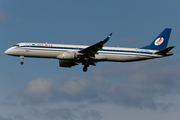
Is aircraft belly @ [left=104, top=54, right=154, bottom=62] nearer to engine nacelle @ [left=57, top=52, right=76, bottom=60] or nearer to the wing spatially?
the wing

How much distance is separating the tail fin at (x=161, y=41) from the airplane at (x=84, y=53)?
1.54 m

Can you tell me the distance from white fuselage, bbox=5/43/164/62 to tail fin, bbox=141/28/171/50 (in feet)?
13.1

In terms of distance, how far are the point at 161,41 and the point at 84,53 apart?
15311 mm

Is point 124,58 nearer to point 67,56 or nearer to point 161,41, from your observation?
point 161,41

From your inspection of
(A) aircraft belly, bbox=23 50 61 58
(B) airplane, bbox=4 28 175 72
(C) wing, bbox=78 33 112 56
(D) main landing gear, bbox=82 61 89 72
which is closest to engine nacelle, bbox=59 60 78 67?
(B) airplane, bbox=4 28 175 72

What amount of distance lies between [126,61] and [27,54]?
54.9ft

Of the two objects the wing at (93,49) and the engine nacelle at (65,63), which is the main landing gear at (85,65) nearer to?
the wing at (93,49)

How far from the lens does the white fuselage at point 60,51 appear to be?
177 ft

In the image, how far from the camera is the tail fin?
5878 cm

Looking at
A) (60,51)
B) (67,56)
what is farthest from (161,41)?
(60,51)

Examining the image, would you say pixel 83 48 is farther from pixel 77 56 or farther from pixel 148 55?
pixel 148 55

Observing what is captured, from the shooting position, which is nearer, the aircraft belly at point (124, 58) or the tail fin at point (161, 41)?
the aircraft belly at point (124, 58)

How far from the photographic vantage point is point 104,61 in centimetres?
5516

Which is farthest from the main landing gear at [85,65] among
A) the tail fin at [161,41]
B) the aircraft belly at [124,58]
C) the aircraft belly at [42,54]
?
the tail fin at [161,41]
